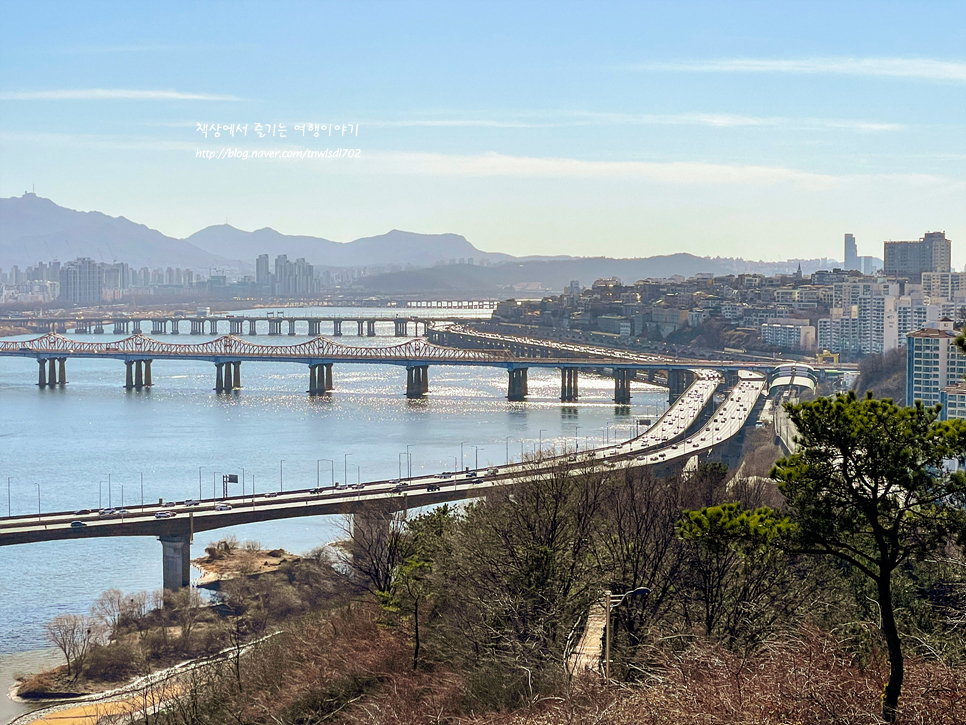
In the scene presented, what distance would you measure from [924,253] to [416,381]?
4439 cm

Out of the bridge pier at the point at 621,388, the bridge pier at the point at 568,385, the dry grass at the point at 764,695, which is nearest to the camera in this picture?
the dry grass at the point at 764,695

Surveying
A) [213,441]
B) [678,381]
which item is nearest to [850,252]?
[678,381]

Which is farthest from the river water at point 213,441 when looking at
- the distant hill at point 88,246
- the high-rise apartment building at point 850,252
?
the distant hill at point 88,246

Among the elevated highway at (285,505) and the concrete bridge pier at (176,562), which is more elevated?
the elevated highway at (285,505)

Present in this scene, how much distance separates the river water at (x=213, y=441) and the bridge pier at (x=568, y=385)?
40cm

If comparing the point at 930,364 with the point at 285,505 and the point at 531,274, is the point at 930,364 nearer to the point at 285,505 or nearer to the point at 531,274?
the point at 285,505

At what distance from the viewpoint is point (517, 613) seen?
278 inches

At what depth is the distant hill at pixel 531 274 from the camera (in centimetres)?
13450

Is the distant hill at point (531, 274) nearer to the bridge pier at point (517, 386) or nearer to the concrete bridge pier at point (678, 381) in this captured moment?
the concrete bridge pier at point (678, 381)

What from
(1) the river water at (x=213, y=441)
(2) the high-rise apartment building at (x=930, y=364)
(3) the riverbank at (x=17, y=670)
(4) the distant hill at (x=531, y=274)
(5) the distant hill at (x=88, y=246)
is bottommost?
(3) the riverbank at (x=17, y=670)

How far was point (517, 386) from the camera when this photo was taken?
119ft

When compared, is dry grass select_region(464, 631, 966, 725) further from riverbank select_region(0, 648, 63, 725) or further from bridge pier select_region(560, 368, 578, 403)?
bridge pier select_region(560, 368, 578, 403)

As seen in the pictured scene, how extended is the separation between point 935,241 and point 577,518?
67.7 metres

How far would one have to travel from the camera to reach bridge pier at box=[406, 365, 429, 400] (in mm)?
36406
